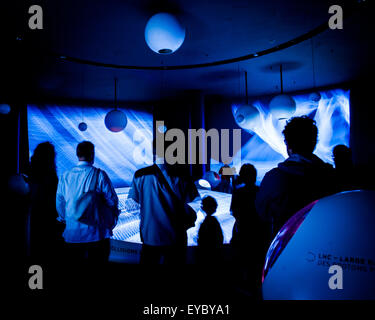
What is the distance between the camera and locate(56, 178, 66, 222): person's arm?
1.89 meters

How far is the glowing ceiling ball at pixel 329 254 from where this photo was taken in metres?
0.45

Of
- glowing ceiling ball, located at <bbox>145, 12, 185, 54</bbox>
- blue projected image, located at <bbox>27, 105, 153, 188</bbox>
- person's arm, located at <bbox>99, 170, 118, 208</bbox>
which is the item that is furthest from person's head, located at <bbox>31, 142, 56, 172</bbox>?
blue projected image, located at <bbox>27, 105, 153, 188</bbox>

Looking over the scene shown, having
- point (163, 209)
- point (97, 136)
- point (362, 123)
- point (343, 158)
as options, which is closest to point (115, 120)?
point (163, 209)

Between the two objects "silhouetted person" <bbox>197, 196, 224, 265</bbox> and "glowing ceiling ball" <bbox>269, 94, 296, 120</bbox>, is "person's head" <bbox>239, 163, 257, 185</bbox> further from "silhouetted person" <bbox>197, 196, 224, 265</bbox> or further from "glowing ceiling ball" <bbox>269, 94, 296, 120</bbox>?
"glowing ceiling ball" <bbox>269, 94, 296, 120</bbox>

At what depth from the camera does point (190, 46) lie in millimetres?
2881

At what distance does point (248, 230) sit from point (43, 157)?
1.57 m

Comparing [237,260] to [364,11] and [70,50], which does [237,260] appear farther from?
[70,50]

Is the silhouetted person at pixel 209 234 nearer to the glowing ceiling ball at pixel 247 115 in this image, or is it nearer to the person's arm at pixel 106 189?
the person's arm at pixel 106 189

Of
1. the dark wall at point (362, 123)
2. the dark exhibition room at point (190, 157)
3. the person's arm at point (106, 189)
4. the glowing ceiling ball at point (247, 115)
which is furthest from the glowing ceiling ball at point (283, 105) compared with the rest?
the dark wall at point (362, 123)

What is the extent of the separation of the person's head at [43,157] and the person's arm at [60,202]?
15 centimetres

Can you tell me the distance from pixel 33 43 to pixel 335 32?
3061 millimetres

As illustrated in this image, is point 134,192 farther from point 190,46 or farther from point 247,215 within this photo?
point 190,46

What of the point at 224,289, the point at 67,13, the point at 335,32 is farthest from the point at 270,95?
the point at 224,289

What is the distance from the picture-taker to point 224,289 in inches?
21.1
